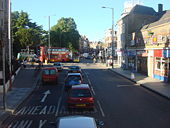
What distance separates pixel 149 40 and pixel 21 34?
4523 cm

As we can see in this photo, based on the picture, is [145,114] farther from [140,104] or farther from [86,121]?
[86,121]

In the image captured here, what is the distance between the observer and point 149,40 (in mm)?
37312

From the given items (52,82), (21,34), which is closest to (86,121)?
(52,82)

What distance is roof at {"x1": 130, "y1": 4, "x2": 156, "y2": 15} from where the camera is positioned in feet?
176

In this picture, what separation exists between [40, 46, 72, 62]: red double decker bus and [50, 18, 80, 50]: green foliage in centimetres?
2183

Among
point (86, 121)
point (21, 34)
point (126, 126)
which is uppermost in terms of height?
point (21, 34)

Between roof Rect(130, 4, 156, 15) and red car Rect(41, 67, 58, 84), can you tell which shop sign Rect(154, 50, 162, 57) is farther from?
roof Rect(130, 4, 156, 15)

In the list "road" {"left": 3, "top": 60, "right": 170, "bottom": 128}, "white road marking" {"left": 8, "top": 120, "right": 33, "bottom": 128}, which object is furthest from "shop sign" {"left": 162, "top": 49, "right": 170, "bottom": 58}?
"white road marking" {"left": 8, "top": 120, "right": 33, "bottom": 128}

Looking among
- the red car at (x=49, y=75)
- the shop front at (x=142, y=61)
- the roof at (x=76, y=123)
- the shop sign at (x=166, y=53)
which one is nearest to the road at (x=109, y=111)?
the roof at (x=76, y=123)

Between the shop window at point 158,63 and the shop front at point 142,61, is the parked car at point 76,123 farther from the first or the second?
the shop front at point 142,61

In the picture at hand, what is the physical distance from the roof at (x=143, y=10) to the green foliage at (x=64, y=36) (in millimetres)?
44469

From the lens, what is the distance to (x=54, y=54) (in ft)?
237

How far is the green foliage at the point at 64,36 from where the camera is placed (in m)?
96.6

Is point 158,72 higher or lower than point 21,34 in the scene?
lower
